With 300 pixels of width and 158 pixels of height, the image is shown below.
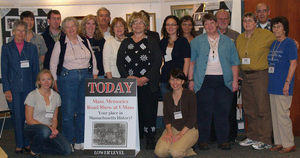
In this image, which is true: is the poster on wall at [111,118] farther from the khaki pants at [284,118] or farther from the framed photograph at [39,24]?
the framed photograph at [39,24]

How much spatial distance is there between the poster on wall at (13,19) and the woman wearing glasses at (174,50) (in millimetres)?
2740

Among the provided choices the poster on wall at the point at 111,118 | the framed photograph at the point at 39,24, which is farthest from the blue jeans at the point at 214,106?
the framed photograph at the point at 39,24

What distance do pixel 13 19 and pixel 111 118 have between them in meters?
3.15

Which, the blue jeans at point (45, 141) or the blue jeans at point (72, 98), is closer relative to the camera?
the blue jeans at point (45, 141)

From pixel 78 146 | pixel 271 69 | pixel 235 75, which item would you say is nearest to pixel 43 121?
pixel 78 146

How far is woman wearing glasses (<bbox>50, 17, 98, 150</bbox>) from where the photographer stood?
3572 millimetres

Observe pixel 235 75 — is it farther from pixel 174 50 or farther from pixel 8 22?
pixel 8 22

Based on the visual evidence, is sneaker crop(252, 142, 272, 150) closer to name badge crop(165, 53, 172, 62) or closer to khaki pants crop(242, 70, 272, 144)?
khaki pants crop(242, 70, 272, 144)

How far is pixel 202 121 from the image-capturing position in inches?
142

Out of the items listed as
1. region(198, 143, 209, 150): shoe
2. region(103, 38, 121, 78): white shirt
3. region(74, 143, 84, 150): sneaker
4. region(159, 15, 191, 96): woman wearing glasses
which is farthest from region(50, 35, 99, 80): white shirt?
region(198, 143, 209, 150): shoe

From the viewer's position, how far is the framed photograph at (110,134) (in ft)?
11.1

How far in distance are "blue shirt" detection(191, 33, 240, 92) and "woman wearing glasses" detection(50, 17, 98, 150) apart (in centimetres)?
137

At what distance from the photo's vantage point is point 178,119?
3.44 m

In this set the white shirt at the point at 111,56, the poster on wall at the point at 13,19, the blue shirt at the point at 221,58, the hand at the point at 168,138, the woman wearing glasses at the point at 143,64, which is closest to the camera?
the hand at the point at 168,138
